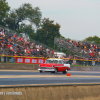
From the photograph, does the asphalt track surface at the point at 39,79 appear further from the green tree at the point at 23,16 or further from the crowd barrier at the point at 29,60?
the green tree at the point at 23,16

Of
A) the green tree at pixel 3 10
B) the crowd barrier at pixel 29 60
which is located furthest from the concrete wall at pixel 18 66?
the green tree at pixel 3 10

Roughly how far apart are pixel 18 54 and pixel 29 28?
4397 cm

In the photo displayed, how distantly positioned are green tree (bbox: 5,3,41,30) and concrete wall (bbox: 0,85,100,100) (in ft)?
189

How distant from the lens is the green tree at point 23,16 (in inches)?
2665

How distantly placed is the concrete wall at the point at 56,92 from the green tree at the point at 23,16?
2266 inches

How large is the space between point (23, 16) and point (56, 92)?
206 feet

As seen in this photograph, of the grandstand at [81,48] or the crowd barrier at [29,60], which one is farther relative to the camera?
the grandstand at [81,48]

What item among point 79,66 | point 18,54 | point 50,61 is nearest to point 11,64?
point 18,54

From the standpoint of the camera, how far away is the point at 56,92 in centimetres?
919

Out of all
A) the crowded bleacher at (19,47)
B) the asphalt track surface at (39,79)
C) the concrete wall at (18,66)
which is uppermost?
the crowded bleacher at (19,47)

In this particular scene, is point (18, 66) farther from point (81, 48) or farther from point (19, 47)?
point (81, 48)

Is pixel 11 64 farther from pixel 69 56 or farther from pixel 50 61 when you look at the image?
pixel 69 56

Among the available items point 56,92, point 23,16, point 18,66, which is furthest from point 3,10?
point 56,92

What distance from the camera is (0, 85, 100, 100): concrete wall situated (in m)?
8.38
